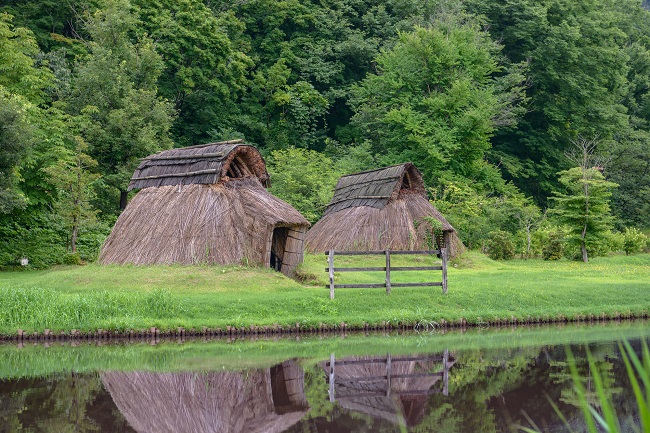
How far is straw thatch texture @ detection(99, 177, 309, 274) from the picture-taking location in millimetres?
25391

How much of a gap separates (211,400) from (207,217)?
13.6m

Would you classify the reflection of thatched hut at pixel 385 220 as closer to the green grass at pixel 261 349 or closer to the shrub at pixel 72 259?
the shrub at pixel 72 259

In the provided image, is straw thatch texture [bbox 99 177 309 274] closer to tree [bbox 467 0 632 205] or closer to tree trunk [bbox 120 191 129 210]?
tree trunk [bbox 120 191 129 210]

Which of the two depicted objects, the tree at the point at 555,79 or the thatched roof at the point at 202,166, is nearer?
the thatched roof at the point at 202,166

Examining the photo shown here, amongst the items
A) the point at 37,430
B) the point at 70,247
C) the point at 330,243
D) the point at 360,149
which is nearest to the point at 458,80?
the point at 360,149

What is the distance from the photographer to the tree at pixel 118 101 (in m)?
37.3

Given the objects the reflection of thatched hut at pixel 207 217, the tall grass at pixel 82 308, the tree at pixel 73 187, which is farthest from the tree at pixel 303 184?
the tall grass at pixel 82 308

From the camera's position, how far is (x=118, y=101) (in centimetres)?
3881

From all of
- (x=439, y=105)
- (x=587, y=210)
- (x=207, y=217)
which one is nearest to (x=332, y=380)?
(x=207, y=217)

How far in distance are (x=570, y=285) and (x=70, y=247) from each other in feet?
74.6

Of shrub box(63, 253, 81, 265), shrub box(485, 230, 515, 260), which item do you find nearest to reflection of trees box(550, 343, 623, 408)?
shrub box(485, 230, 515, 260)

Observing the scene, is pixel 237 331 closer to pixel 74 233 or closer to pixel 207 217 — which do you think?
pixel 207 217

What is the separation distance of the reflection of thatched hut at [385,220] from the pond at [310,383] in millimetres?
12639

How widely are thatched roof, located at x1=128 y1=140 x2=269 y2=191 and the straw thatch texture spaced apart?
18.4 inches
